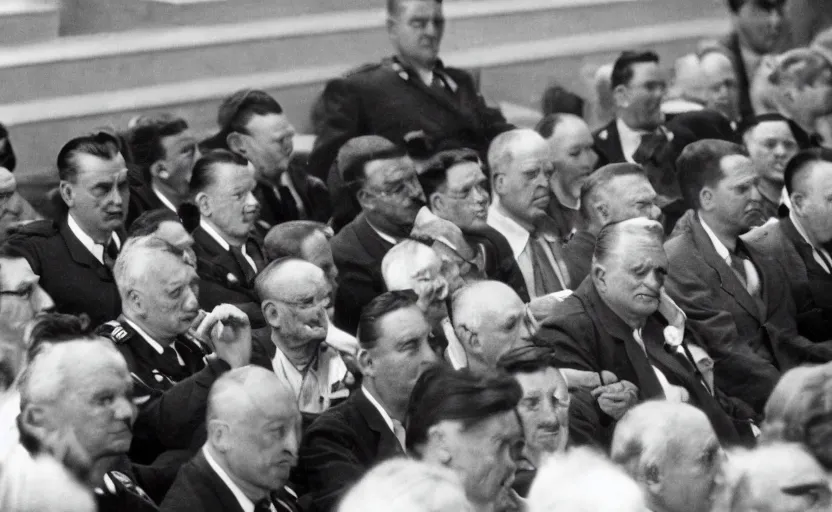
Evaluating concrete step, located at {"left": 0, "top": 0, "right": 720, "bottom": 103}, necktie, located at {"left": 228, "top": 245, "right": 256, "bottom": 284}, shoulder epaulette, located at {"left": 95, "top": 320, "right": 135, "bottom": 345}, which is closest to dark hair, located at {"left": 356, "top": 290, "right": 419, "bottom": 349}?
shoulder epaulette, located at {"left": 95, "top": 320, "right": 135, "bottom": 345}

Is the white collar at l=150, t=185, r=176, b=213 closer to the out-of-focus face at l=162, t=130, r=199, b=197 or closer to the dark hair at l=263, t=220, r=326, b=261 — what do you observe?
the out-of-focus face at l=162, t=130, r=199, b=197

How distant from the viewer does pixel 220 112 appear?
250 inches

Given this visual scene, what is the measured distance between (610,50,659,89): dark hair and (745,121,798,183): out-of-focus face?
0.61 m

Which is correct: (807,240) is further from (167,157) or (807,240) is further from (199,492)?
(199,492)

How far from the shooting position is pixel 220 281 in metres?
5.40

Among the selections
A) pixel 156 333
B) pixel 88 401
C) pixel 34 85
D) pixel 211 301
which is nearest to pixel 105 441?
pixel 88 401

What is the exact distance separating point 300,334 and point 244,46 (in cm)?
299

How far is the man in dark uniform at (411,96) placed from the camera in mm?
6828

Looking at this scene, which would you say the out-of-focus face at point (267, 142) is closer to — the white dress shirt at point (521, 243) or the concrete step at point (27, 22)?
the white dress shirt at point (521, 243)

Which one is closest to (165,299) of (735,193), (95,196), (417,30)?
(95,196)

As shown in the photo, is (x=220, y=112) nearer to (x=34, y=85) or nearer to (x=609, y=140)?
(x=34, y=85)

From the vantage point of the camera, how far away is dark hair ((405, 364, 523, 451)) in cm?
377

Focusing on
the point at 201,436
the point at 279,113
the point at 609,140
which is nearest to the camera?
the point at 201,436

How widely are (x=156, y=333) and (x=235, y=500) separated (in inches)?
34.6
